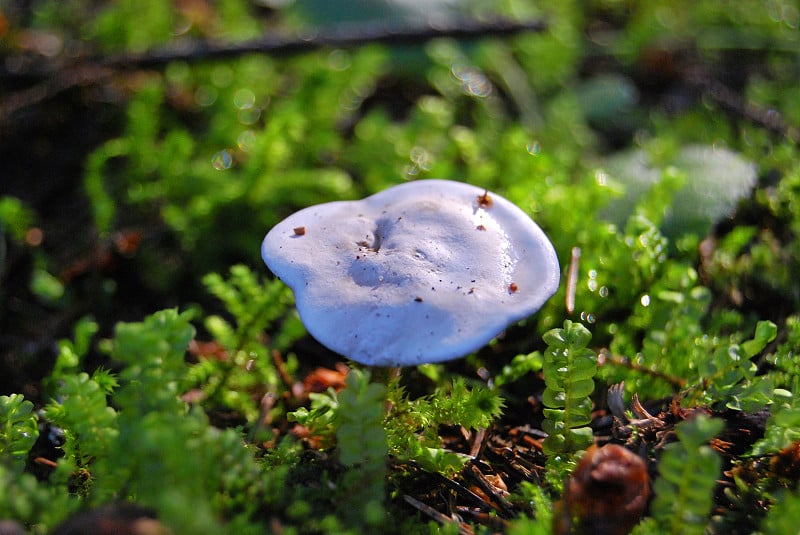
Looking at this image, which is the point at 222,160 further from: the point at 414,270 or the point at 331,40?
the point at 414,270

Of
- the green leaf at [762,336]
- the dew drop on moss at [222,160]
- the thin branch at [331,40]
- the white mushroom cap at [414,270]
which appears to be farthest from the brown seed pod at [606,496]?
the thin branch at [331,40]

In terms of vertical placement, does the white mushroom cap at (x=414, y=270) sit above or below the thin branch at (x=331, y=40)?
above

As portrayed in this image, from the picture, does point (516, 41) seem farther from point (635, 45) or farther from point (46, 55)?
point (46, 55)

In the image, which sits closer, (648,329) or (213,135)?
(648,329)

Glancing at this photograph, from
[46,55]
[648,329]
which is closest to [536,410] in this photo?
[648,329]

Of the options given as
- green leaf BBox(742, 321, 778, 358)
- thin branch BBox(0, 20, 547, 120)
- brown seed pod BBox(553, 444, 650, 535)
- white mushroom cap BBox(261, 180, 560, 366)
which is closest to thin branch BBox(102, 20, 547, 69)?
thin branch BBox(0, 20, 547, 120)

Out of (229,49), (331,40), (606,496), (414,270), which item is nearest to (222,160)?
(229,49)

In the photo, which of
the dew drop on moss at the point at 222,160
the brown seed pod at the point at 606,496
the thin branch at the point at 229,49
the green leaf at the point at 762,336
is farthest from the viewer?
the thin branch at the point at 229,49

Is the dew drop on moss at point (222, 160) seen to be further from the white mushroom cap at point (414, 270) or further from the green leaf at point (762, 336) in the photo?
the green leaf at point (762, 336)
